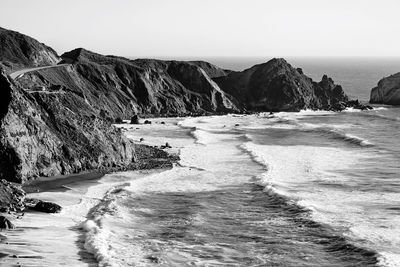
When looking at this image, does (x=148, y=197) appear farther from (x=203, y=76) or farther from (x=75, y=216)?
(x=203, y=76)

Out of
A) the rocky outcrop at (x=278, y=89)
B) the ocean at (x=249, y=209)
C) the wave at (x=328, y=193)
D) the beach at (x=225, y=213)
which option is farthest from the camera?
the rocky outcrop at (x=278, y=89)

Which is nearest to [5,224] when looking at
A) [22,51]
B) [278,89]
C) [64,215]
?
[64,215]

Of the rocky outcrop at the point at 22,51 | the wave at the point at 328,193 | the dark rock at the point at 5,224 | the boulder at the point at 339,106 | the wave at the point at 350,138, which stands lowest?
the wave at the point at 328,193

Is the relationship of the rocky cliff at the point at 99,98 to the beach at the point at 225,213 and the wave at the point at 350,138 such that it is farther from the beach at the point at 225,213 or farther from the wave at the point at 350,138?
the wave at the point at 350,138

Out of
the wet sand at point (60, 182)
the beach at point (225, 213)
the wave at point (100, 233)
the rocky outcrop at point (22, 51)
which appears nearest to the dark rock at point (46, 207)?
the beach at point (225, 213)

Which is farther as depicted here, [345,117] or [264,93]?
[264,93]

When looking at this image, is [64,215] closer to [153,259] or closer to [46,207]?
[46,207]

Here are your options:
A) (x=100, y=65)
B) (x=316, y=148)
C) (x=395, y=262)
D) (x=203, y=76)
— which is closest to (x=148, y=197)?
(x=395, y=262)
